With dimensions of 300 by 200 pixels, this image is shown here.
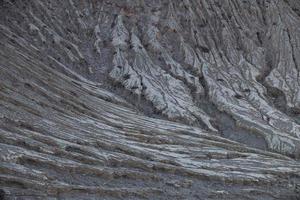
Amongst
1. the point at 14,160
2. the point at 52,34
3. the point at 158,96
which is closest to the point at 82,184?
the point at 14,160

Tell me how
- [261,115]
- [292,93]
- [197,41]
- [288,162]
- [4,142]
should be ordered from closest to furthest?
[4,142], [288,162], [261,115], [292,93], [197,41]

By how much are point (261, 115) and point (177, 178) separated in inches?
535

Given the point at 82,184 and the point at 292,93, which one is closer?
the point at 82,184

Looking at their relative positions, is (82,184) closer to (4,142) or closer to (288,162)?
(4,142)

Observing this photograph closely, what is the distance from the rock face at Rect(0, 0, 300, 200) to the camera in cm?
2161

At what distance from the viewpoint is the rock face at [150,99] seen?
21.6 meters

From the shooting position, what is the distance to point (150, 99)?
118 ft

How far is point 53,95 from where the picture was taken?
29.9 m

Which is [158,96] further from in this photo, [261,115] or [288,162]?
[288,162]

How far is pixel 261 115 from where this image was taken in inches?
1396

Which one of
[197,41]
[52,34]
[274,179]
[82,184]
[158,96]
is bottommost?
[82,184]

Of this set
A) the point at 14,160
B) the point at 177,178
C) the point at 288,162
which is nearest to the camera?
the point at 14,160

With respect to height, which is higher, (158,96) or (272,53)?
(272,53)

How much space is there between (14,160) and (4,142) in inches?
73.3
